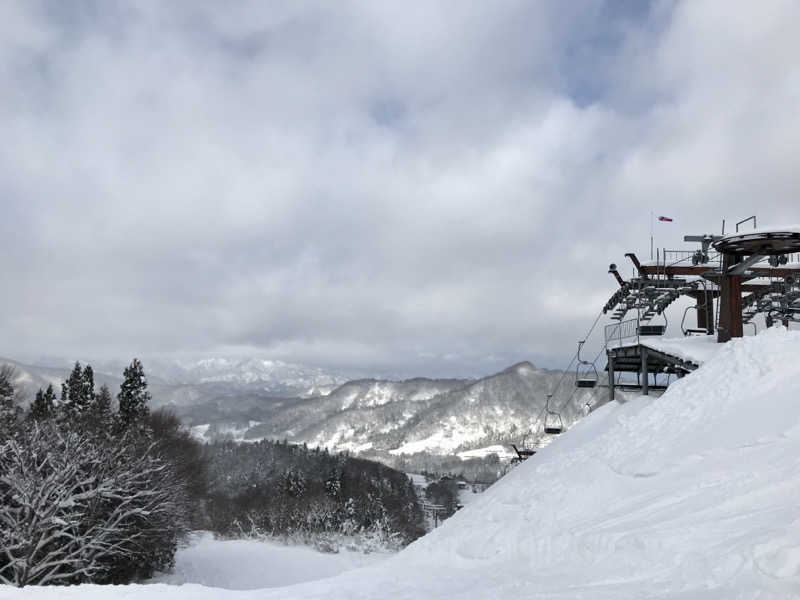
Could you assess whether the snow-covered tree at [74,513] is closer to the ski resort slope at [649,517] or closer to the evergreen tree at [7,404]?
the ski resort slope at [649,517]

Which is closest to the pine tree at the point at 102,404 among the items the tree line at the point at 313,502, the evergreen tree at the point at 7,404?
the evergreen tree at the point at 7,404

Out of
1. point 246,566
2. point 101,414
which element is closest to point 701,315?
point 246,566

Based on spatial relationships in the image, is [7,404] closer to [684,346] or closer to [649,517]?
[684,346]

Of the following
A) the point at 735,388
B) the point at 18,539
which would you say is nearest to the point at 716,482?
the point at 735,388

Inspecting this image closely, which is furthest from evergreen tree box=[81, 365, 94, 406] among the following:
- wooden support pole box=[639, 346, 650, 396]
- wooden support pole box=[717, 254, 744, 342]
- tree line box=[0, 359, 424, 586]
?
wooden support pole box=[717, 254, 744, 342]

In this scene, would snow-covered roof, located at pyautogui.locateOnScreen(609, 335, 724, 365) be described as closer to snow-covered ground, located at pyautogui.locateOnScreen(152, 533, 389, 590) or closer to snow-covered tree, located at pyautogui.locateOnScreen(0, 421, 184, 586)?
snow-covered tree, located at pyautogui.locateOnScreen(0, 421, 184, 586)

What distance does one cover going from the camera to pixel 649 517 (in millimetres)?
10211

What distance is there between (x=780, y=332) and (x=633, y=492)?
7285 millimetres

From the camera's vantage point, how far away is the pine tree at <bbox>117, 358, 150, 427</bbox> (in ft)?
161

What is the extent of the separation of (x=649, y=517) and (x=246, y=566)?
3333 centimetres

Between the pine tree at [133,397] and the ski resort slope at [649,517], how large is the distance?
133 feet

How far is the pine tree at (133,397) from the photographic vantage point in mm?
48969

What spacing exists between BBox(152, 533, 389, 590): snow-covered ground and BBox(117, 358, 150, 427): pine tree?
12.6 m

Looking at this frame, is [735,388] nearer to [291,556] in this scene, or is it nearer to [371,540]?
[291,556]
